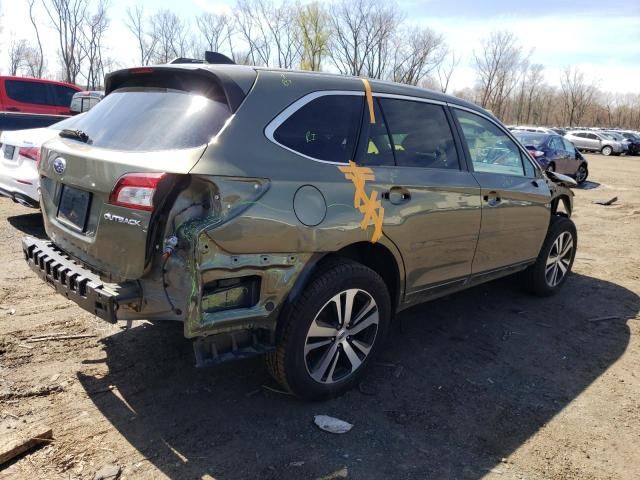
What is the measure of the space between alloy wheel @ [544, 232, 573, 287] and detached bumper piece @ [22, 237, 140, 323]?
4.16m

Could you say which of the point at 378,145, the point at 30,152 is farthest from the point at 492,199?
the point at 30,152

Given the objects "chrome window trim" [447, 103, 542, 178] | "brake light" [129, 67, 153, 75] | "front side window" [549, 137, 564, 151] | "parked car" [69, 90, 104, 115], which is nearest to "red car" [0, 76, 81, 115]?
"parked car" [69, 90, 104, 115]

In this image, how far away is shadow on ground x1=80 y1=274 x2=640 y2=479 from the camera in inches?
103

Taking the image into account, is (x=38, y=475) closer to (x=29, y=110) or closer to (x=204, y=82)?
(x=204, y=82)

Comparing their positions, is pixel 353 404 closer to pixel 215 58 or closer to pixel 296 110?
pixel 296 110

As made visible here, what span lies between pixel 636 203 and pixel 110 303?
13809mm

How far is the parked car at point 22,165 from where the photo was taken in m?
6.20

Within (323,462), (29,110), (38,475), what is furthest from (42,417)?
(29,110)

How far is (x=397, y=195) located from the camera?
3184 mm

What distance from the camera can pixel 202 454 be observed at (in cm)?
259

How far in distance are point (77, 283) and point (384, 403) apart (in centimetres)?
194

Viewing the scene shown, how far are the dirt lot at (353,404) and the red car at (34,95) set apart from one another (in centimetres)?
1035

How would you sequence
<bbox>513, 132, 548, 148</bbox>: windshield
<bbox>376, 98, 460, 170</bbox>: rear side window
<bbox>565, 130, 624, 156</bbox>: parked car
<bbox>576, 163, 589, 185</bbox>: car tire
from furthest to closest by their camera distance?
<bbox>565, 130, 624, 156</bbox>: parked car → <bbox>576, 163, 589, 185</bbox>: car tire → <bbox>513, 132, 548, 148</bbox>: windshield → <bbox>376, 98, 460, 170</bbox>: rear side window

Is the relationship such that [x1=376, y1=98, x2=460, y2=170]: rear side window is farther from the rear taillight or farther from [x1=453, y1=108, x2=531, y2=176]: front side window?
the rear taillight
